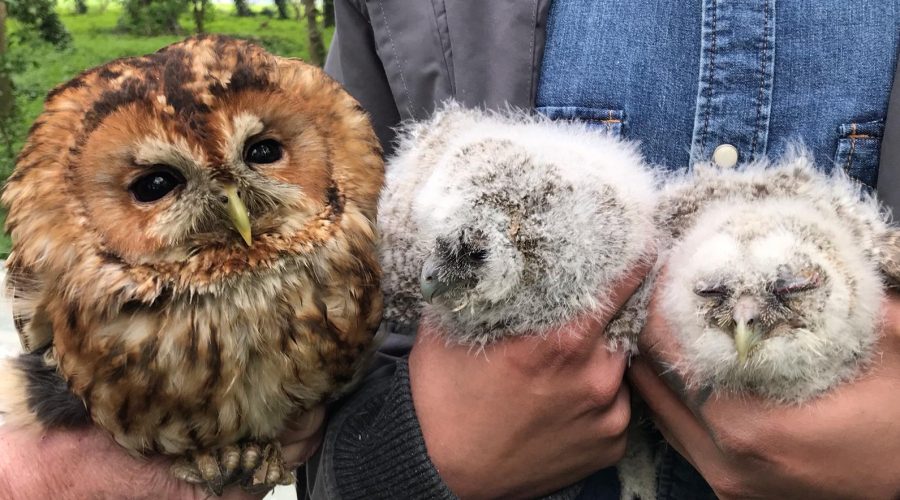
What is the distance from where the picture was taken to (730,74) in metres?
1.20

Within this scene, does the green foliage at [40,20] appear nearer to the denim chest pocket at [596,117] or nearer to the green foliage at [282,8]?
the green foliage at [282,8]

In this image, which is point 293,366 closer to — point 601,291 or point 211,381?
point 211,381

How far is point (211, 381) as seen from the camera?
3.62ft

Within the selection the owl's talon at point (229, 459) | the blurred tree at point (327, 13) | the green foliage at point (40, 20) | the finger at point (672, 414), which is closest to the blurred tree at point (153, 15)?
the green foliage at point (40, 20)

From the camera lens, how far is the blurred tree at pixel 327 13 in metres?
8.34

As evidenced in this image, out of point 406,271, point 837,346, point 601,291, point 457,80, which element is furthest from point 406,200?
point 837,346

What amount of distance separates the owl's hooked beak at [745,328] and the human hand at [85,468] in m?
0.75

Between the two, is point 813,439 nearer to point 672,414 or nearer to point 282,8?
point 672,414

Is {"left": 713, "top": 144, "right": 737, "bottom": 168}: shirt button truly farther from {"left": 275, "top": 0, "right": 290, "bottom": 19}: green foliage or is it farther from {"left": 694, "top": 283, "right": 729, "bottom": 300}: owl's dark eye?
{"left": 275, "top": 0, "right": 290, "bottom": 19}: green foliage

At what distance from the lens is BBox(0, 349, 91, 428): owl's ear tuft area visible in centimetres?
128

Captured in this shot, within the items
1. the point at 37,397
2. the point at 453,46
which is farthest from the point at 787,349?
the point at 37,397

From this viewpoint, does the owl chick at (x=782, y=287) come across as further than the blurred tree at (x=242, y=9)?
No

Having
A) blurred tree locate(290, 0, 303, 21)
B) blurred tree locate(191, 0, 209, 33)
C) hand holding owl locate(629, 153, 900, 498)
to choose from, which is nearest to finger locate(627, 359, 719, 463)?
hand holding owl locate(629, 153, 900, 498)

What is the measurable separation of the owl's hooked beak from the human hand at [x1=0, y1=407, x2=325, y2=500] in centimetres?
75
